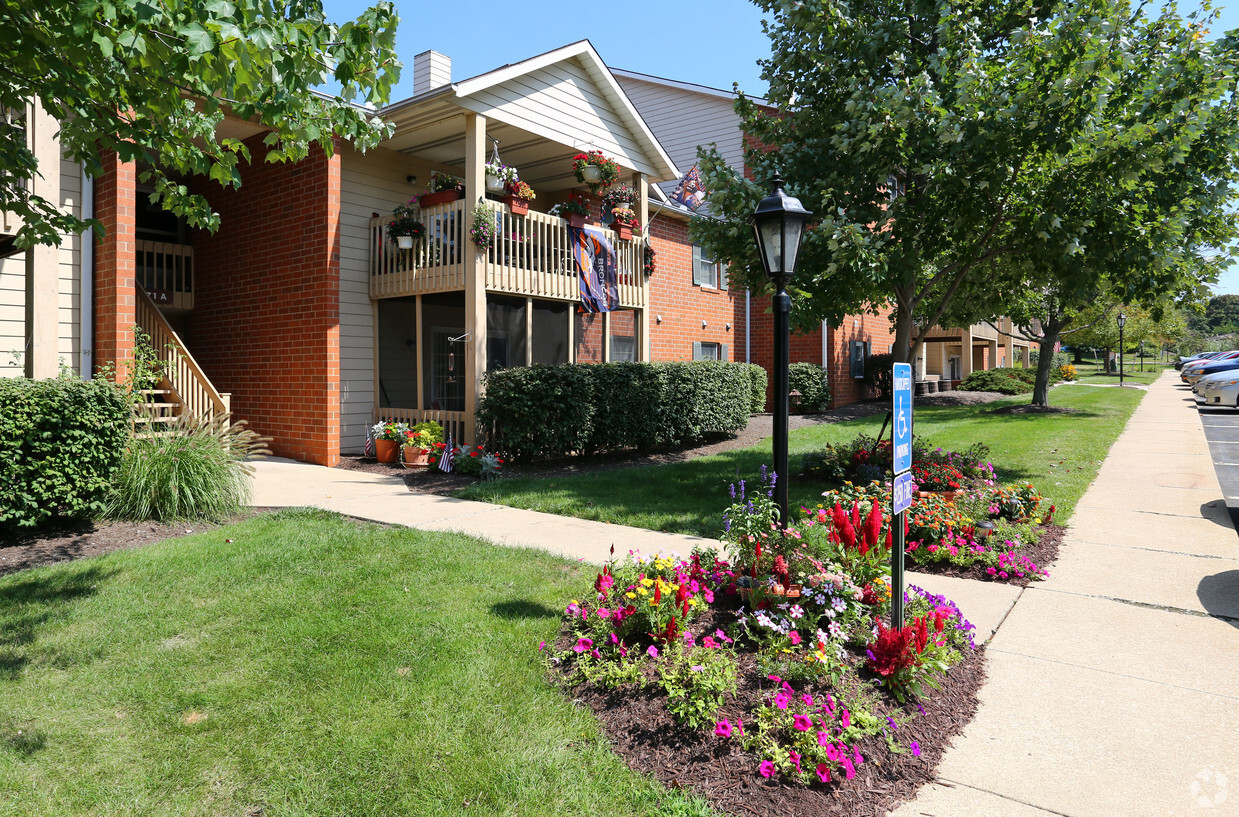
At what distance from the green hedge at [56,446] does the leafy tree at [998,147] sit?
23.4 ft

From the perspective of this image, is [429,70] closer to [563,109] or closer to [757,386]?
[563,109]

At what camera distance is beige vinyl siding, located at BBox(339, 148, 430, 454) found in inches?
461

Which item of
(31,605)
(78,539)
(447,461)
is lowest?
(31,605)

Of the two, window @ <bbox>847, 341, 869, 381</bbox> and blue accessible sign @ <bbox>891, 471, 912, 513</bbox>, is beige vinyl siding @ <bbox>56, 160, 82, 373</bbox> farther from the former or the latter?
window @ <bbox>847, 341, 869, 381</bbox>

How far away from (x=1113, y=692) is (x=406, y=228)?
10.7 meters

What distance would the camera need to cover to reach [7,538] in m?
5.93

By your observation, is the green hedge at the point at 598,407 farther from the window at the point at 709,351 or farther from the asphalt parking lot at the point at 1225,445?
the asphalt parking lot at the point at 1225,445

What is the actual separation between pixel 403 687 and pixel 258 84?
3473mm

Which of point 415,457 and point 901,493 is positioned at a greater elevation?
point 901,493

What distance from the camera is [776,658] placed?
147 inches

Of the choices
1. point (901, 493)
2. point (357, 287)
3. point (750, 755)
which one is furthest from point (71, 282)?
point (901, 493)

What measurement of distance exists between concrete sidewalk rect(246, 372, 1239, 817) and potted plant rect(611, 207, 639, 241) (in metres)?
7.08

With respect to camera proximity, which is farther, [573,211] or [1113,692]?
[573,211]

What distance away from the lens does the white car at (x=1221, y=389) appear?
69.0ft
